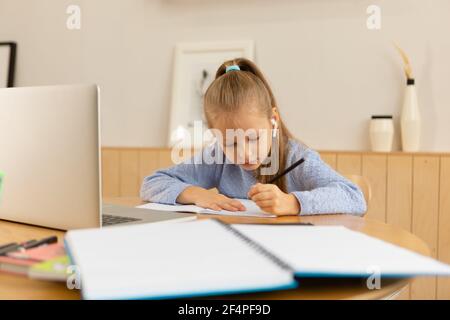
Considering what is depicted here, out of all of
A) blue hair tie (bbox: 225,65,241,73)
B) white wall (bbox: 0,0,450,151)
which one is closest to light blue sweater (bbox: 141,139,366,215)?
blue hair tie (bbox: 225,65,241,73)

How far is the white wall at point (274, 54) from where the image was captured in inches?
72.3

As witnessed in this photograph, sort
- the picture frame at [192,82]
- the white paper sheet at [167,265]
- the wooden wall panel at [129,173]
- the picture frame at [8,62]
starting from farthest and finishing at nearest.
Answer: the picture frame at [8,62] < the wooden wall panel at [129,173] < the picture frame at [192,82] < the white paper sheet at [167,265]

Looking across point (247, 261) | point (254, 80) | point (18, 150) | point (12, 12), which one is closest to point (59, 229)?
point (18, 150)

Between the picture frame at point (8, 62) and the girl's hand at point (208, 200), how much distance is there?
1685 millimetres

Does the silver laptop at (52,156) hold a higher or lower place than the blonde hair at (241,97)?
lower

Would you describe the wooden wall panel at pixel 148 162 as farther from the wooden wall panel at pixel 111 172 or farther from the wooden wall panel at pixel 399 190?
the wooden wall panel at pixel 399 190

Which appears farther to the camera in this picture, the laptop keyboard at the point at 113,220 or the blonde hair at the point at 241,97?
the blonde hair at the point at 241,97

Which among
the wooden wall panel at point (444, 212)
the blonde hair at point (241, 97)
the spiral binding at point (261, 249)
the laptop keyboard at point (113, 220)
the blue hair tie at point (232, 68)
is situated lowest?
the wooden wall panel at point (444, 212)

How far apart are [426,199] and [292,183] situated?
77cm

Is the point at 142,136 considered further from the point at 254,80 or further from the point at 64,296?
the point at 64,296

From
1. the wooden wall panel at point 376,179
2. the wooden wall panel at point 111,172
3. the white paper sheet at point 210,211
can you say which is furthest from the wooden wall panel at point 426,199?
the wooden wall panel at point 111,172

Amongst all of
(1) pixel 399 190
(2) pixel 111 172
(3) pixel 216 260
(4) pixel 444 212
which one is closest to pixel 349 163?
(1) pixel 399 190

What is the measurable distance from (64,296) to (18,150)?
1.22 feet
